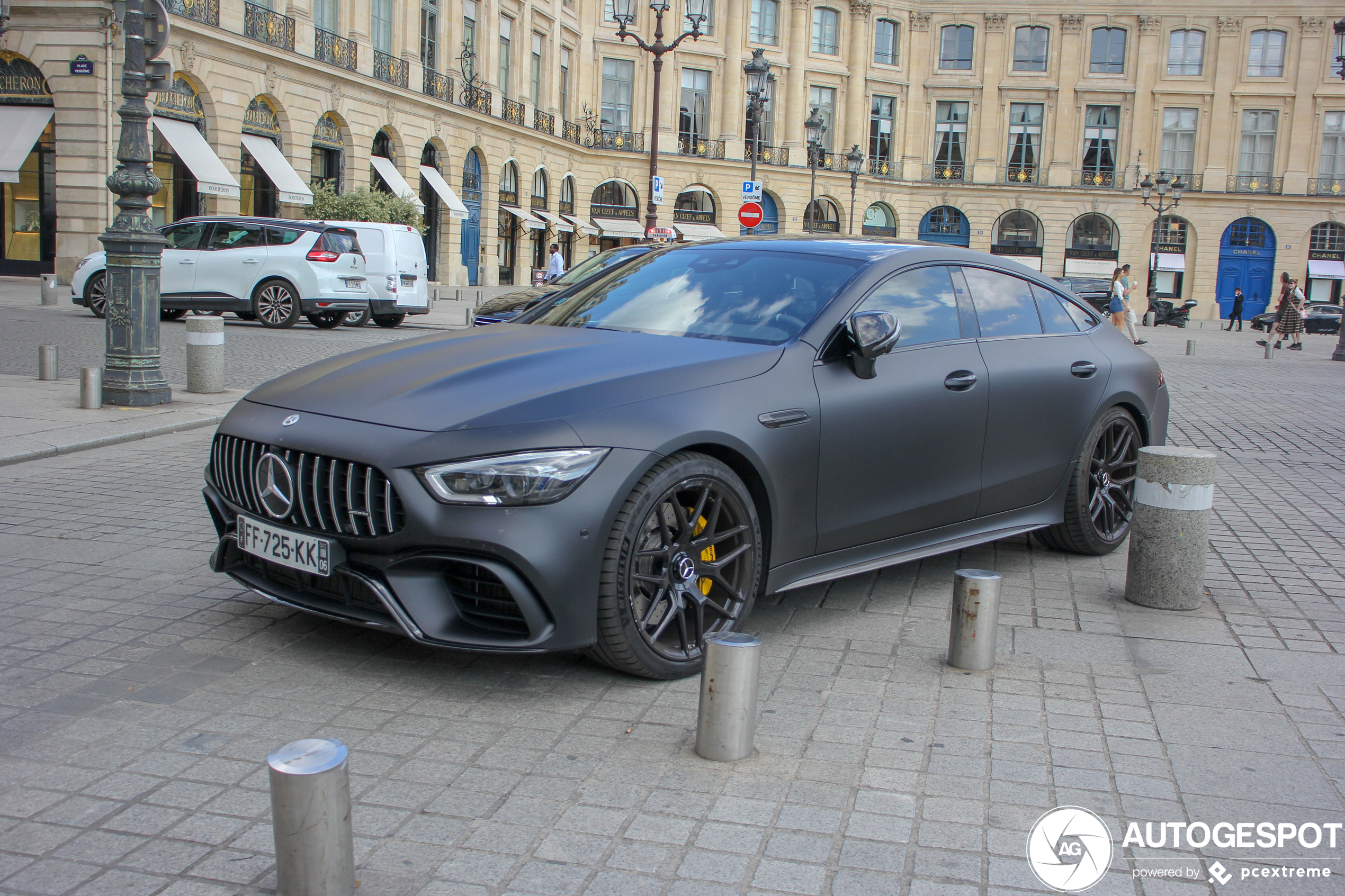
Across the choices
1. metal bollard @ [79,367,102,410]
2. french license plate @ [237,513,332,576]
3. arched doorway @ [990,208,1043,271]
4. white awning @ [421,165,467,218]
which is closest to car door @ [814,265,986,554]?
french license plate @ [237,513,332,576]

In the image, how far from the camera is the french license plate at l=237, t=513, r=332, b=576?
3.70 m

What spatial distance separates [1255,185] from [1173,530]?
61982mm

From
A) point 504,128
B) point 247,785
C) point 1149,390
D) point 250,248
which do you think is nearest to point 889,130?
point 504,128

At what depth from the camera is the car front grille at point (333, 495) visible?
142 inches

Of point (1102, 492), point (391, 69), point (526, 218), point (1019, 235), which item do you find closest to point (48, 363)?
point (1102, 492)

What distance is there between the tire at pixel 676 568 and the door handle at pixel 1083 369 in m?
2.28

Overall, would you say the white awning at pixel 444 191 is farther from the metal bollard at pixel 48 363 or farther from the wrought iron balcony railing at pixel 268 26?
the metal bollard at pixel 48 363

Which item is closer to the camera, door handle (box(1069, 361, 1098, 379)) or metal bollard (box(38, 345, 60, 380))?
door handle (box(1069, 361, 1098, 379))

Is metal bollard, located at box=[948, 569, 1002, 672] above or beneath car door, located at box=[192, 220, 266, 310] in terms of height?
beneath

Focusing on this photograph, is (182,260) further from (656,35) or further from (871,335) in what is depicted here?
(871,335)

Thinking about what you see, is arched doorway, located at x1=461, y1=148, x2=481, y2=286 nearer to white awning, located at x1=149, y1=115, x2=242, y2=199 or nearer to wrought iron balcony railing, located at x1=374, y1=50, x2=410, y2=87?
wrought iron balcony railing, located at x1=374, y1=50, x2=410, y2=87

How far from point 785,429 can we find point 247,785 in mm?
2115

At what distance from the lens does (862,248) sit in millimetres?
5074

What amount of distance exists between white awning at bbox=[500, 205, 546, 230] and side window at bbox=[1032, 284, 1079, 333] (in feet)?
134
